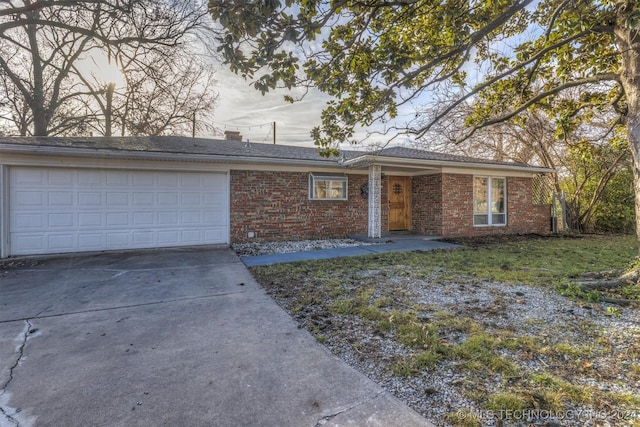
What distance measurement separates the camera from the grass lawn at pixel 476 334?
2020mm

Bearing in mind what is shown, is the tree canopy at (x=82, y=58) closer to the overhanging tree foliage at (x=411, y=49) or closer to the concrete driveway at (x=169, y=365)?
the overhanging tree foliage at (x=411, y=49)

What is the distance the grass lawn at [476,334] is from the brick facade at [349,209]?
335cm

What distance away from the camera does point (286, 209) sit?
9430 millimetres

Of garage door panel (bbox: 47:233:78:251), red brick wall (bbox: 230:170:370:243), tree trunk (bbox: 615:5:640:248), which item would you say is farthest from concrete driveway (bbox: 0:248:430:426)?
tree trunk (bbox: 615:5:640:248)

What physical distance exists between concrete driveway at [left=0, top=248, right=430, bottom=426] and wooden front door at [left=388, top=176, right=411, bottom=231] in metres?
7.75

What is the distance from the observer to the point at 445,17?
4.14m

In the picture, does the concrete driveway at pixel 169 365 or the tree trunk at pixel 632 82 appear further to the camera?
the tree trunk at pixel 632 82

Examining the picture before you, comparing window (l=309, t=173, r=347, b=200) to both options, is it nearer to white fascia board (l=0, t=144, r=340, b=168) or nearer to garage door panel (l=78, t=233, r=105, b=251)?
white fascia board (l=0, t=144, r=340, b=168)

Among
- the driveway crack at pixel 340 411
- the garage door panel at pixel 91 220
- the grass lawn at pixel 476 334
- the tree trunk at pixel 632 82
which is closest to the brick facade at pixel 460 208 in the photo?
the grass lawn at pixel 476 334

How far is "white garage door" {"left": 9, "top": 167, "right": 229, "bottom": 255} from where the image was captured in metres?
6.99

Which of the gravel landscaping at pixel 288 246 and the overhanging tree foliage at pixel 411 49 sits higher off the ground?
the overhanging tree foliage at pixel 411 49

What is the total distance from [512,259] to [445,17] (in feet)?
17.7

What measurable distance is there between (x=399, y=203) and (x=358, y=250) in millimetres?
4414

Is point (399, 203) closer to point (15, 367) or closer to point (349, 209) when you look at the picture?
point (349, 209)
